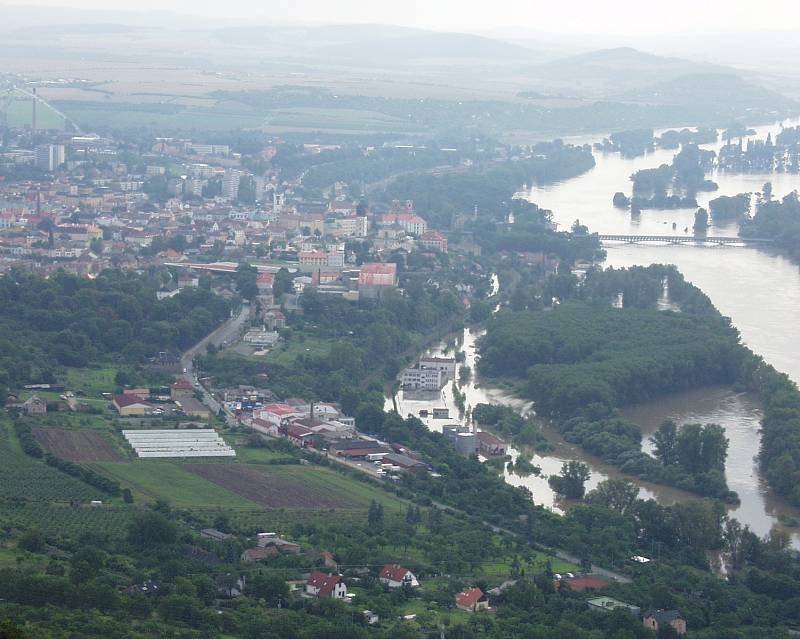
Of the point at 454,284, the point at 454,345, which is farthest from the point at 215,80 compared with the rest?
the point at 454,345

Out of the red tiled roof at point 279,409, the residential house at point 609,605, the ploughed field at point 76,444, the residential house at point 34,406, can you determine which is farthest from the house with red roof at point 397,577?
the residential house at point 34,406

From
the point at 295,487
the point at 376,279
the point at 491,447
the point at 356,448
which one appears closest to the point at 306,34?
the point at 376,279

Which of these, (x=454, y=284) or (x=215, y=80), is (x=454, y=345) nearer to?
(x=454, y=284)

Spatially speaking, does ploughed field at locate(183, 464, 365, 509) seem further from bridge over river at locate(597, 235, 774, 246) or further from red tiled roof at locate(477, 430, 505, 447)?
bridge over river at locate(597, 235, 774, 246)

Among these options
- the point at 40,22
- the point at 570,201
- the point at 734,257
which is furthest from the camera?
the point at 40,22

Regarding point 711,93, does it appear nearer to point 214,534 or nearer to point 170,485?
point 170,485

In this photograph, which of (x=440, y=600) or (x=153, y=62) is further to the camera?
(x=153, y=62)
